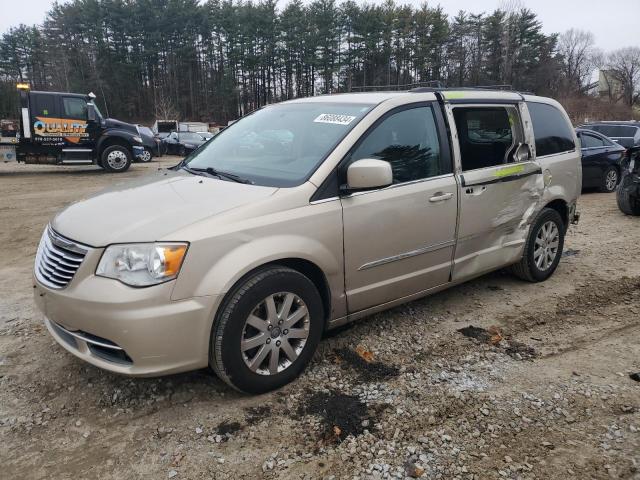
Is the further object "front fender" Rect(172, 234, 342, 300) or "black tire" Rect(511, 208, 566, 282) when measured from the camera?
"black tire" Rect(511, 208, 566, 282)

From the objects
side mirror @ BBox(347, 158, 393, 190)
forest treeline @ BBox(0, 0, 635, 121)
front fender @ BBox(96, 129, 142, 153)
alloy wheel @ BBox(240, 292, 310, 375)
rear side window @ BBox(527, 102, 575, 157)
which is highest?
forest treeline @ BBox(0, 0, 635, 121)

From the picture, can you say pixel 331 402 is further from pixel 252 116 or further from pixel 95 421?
pixel 252 116

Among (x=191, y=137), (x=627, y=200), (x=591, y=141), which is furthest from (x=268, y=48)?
(x=627, y=200)

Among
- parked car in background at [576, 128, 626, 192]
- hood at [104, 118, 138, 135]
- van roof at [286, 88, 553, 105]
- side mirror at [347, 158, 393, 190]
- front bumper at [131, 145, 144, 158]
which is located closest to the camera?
side mirror at [347, 158, 393, 190]

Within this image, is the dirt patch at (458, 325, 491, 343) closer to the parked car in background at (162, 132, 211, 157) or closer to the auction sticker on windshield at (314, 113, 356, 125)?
the auction sticker on windshield at (314, 113, 356, 125)

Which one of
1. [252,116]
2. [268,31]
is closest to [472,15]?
[268,31]

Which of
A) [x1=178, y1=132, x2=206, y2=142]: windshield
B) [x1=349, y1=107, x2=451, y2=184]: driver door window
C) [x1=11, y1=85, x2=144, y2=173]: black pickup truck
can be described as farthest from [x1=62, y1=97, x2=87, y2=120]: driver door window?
[x1=349, y1=107, x2=451, y2=184]: driver door window

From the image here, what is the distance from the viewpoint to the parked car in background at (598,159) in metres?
11.5

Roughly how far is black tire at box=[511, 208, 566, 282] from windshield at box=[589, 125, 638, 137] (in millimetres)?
12148

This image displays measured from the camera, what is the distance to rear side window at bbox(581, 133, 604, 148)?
11.6m

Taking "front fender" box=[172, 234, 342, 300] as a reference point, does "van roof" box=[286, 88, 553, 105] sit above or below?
above

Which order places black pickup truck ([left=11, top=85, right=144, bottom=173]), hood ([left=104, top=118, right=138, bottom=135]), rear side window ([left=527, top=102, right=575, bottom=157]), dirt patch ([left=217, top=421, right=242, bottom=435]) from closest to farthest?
dirt patch ([left=217, top=421, right=242, bottom=435]) → rear side window ([left=527, top=102, right=575, bottom=157]) → black pickup truck ([left=11, top=85, right=144, bottom=173]) → hood ([left=104, top=118, right=138, bottom=135])

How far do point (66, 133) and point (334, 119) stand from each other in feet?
48.5

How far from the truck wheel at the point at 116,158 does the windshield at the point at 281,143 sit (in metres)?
13.7
